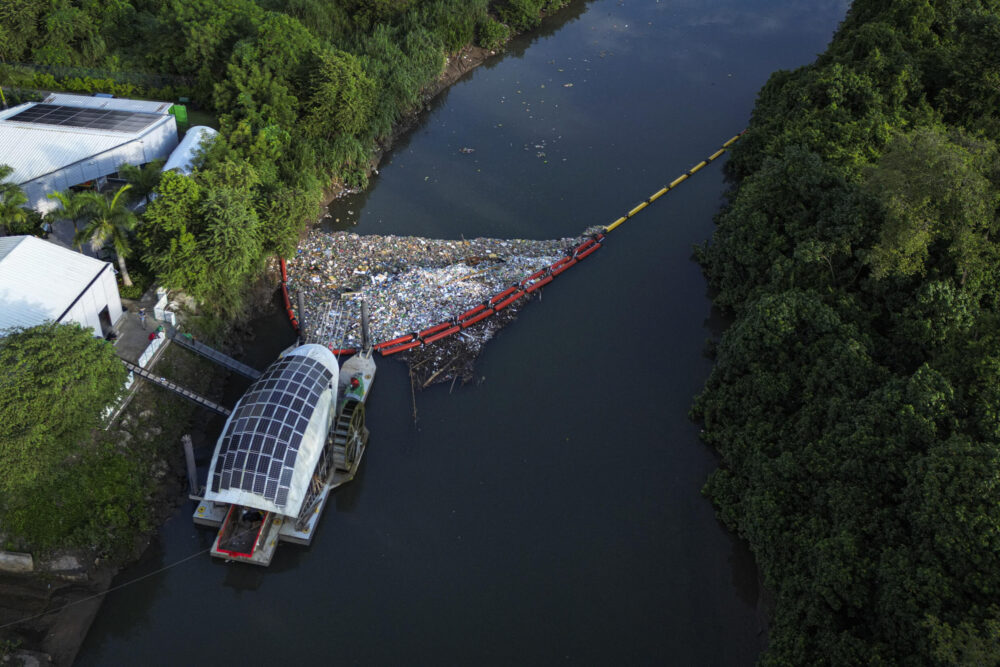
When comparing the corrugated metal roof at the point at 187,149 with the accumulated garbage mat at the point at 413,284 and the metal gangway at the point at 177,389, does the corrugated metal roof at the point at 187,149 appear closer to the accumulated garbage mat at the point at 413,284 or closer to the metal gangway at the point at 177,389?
the accumulated garbage mat at the point at 413,284

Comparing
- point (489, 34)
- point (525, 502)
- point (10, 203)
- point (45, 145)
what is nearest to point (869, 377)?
point (525, 502)

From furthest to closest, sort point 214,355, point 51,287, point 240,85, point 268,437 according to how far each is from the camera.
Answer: point 240,85, point 214,355, point 51,287, point 268,437

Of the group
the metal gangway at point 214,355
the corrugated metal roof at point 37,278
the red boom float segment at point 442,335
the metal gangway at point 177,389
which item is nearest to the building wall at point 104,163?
the corrugated metal roof at point 37,278

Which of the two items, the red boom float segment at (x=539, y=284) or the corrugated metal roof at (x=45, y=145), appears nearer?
the corrugated metal roof at (x=45, y=145)

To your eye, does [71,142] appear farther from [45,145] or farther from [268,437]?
[268,437]

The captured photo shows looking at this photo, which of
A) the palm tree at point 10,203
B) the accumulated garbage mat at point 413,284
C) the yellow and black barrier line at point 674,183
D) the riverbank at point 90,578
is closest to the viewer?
the riverbank at point 90,578

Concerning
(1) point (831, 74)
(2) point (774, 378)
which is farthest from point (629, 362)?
(1) point (831, 74)
